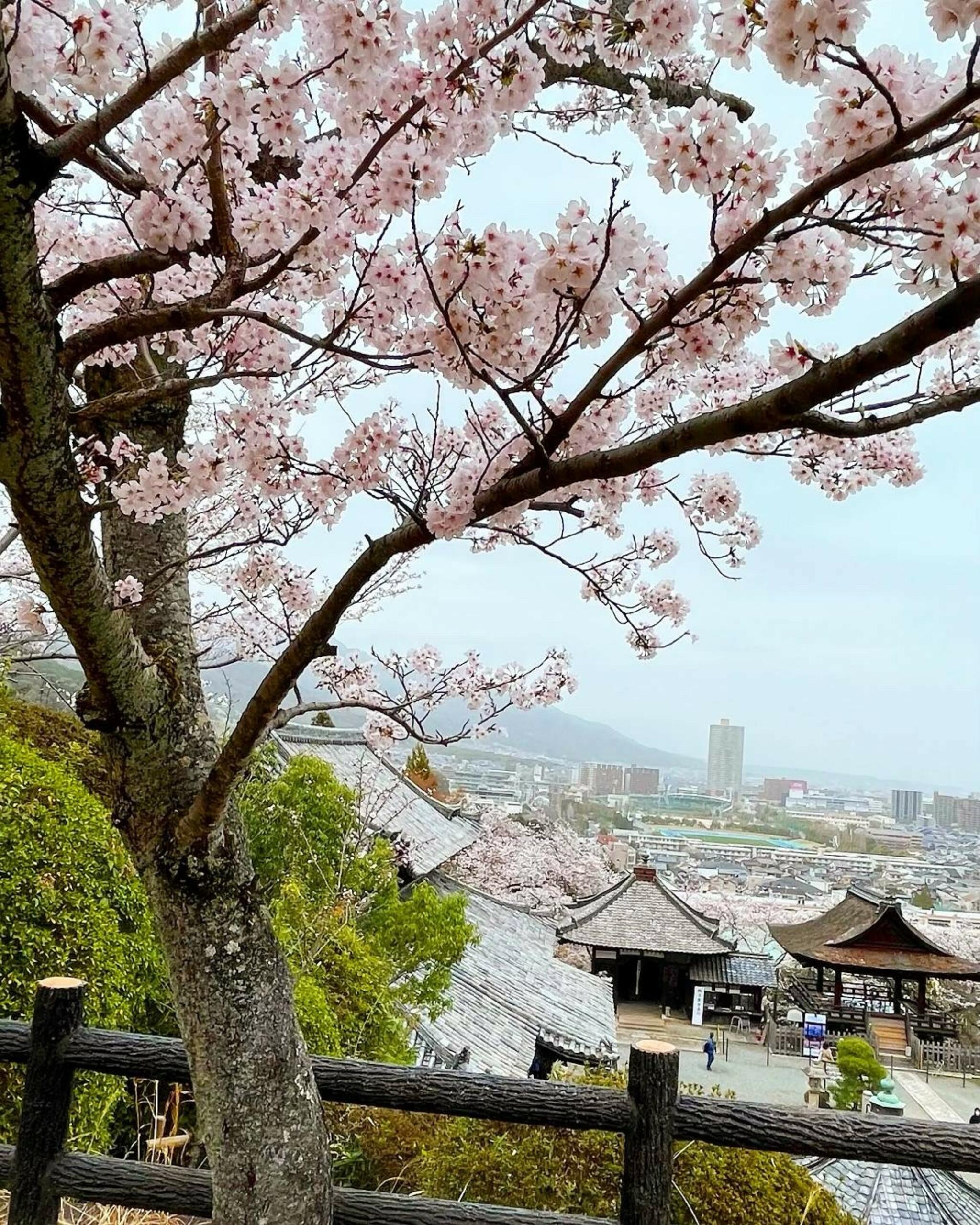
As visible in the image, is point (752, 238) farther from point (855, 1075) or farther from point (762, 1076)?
point (762, 1076)

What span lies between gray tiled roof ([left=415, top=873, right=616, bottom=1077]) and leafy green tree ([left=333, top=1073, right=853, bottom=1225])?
2.08 m

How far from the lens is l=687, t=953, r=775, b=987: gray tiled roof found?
13703 mm

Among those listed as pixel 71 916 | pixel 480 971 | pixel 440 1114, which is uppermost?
pixel 71 916

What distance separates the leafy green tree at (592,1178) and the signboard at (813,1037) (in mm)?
10816


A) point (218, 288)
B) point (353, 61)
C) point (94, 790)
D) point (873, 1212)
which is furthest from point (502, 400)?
point (94, 790)

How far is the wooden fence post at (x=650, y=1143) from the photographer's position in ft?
5.29

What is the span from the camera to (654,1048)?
5.48 feet

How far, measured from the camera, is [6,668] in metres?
5.13

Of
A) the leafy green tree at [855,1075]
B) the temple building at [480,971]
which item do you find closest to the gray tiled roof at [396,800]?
the temple building at [480,971]

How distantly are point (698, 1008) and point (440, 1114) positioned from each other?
43.8 feet

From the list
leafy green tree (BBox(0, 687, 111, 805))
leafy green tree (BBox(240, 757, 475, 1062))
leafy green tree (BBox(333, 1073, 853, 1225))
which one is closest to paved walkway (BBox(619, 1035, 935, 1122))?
leafy green tree (BBox(240, 757, 475, 1062))

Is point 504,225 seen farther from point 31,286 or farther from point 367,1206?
point 367,1206

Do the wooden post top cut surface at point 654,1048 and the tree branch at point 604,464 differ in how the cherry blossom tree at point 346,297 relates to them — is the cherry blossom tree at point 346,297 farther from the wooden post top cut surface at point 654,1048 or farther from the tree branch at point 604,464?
the wooden post top cut surface at point 654,1048

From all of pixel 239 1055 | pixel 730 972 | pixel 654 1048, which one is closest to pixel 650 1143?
pixel 654 1048
